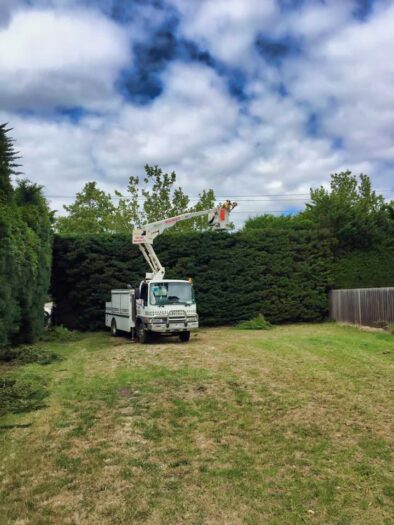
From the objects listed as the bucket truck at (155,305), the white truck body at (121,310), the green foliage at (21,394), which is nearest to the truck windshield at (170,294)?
the bucket truck at (155,305)

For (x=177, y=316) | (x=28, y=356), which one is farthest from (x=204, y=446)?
(x=177, y=316)

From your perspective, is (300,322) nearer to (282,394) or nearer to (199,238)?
(199,238)

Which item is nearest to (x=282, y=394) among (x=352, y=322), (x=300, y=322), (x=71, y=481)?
(x=71, y=481)

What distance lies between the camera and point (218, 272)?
22.3 metres

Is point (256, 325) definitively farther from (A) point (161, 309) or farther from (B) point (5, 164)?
A: (B) point (5, 164)

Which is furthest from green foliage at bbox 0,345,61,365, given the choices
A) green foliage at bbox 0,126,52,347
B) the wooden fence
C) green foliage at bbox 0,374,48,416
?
the wooden fence

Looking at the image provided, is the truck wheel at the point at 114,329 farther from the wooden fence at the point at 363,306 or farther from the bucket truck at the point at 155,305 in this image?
the wooden fence at the point at 363,306

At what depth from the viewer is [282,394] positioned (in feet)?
27.2

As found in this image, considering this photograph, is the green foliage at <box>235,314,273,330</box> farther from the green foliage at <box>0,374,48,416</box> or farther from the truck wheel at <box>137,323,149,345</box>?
the green foliage at <box>0,374,48,416</box>

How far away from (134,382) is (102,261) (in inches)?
486

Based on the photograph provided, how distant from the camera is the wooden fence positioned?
1764 cm

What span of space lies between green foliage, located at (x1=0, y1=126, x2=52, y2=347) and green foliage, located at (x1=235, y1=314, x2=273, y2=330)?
329 inches

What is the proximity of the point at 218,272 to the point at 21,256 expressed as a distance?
35.6 feet

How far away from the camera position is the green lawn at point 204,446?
4.29m
